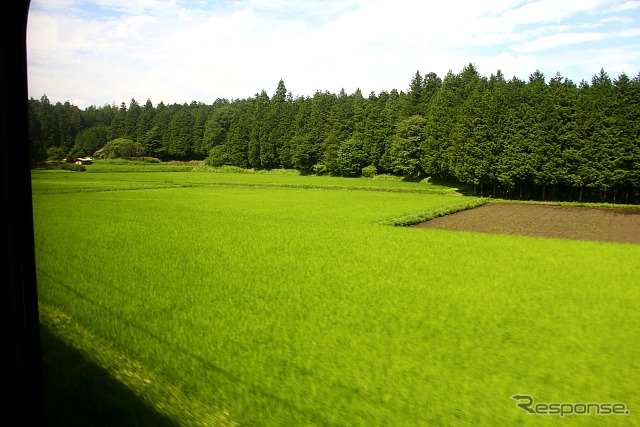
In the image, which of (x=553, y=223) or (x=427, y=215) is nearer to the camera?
(x=553, y=223)

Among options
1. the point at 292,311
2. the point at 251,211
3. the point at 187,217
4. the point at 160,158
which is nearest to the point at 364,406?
the point at 292,311

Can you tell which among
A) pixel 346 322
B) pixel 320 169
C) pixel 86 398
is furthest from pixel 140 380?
pixel 320 169

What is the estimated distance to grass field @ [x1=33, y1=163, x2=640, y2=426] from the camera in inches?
155

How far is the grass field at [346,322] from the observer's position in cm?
393

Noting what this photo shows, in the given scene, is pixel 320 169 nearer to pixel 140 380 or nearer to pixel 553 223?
pixel 553 223

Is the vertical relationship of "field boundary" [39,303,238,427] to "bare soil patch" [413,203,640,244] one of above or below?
above

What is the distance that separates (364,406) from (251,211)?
1840cm

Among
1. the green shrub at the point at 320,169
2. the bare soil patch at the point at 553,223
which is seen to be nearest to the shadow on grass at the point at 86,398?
the bare soil patch at the point at 553,223

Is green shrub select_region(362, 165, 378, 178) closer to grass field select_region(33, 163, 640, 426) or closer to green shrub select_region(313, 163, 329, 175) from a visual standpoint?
green shrub select_region(313, 163, 329, 175)

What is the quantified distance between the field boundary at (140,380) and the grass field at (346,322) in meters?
0.02

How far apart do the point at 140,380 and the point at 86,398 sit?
1.97 feet

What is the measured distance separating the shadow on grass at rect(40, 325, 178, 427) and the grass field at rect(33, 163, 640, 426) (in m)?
0.16

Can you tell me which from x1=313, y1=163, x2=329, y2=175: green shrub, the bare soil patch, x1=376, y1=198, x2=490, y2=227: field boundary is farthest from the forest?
x1=376, y1=198, x2=490, y2=227: field boundary

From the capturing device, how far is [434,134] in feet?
142
